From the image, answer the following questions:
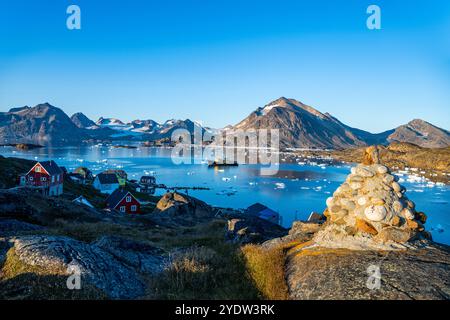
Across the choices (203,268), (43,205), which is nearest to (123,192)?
(43,205)

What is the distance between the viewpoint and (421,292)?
6059mm

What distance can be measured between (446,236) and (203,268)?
240 ft

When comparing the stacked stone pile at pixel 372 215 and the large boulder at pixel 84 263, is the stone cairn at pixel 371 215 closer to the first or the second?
the stacked stone pile at pixel 372 215

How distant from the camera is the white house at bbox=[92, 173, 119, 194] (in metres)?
98.7

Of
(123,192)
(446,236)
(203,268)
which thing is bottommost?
(446,236)

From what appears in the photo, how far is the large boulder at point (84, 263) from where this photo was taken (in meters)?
8.10

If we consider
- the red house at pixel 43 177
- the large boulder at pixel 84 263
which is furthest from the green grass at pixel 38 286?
the red house at pixel 43 177

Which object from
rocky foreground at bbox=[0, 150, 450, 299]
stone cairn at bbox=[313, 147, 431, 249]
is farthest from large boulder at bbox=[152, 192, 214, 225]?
stone cairn at bbox=[313, 147, 431, 249]

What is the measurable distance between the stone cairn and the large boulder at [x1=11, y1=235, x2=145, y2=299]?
5633mm

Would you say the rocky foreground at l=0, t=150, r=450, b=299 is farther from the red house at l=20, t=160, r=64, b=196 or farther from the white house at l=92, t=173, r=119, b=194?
the white house at l=92, t=173, r=119, b=194

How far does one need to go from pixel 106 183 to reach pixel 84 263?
96842mm

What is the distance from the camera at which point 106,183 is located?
325 feet
